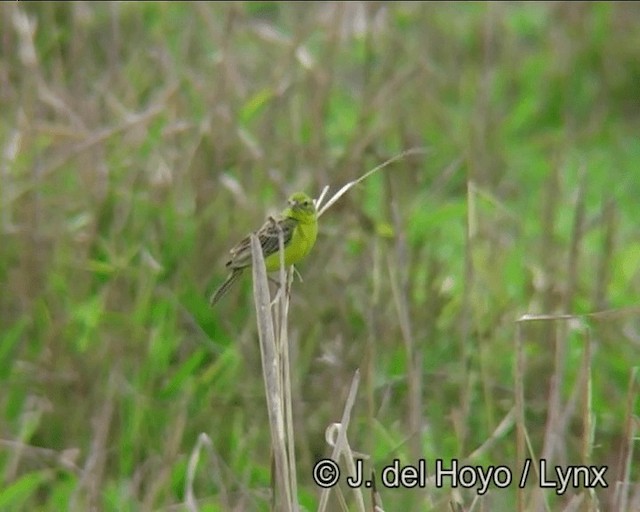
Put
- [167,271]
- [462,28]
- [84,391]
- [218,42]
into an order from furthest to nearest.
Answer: [462,28] → [218,42] → [167,271] → [84,391]

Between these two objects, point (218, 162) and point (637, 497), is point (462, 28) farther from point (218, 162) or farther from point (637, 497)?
point (637, 497)

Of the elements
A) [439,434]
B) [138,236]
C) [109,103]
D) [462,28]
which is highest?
[462,28]

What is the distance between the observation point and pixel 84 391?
329 centimetres

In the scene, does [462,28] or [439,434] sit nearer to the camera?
[439,434]

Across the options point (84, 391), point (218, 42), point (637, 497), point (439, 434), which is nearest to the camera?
point (637, 497)

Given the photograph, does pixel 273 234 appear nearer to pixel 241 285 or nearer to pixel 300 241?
pixel 300 241

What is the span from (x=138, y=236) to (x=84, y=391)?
430mm

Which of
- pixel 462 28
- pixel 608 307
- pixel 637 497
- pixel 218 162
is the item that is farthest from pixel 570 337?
pixel 462 28
